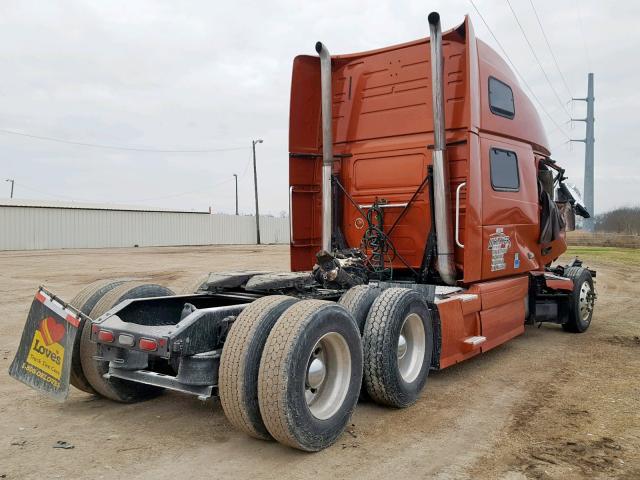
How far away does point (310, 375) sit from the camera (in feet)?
12.9

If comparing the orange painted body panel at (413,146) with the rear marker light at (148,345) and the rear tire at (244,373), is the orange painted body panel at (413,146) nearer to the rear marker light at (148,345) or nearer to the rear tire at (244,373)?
the rear tire at (244,373)

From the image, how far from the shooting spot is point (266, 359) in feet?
11.9

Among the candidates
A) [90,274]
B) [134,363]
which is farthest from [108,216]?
[134,363]

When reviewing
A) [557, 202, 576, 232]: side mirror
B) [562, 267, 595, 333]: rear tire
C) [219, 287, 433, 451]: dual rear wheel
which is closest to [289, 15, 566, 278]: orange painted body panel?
[562, 267, 595, 333]: rear tire

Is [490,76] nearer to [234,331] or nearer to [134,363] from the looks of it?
[234,331]

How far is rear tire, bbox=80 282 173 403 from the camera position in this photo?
450cm

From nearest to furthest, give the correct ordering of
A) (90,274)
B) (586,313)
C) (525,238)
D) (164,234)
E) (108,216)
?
1. (525,238)
2. (586,313)
3. (90,274)
4. (108,216)
5. (164,234)

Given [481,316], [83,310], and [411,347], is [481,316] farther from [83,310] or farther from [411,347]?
[83,310]

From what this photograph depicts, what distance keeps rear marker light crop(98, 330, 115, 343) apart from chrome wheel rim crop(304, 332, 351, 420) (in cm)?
141

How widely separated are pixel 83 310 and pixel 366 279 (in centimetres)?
294

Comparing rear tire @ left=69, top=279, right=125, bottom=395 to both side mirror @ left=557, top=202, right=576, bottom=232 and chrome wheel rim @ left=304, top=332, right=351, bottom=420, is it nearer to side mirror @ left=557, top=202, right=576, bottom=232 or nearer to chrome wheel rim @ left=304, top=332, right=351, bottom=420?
chrome wheel rim @ left=304, top=332, right=351, bottom=420

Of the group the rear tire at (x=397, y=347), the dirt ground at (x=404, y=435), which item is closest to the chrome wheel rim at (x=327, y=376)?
the dirt ground at (x=404, y=435)

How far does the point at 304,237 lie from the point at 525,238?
9.10 ft

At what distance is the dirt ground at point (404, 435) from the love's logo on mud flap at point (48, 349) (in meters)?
0.47
